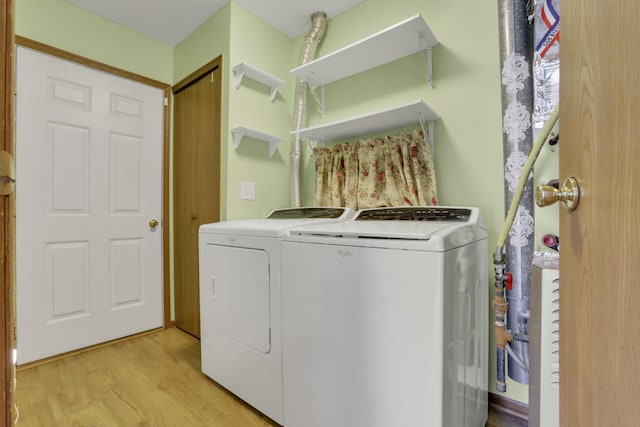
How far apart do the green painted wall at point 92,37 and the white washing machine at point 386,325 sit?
220 cm

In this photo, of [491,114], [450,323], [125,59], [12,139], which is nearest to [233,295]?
[450,323]

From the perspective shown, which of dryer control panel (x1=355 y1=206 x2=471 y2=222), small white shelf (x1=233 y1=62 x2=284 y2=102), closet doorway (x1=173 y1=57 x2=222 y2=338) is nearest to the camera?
dryer control panel (x1=355 y1=206 x2=471 y2=222)

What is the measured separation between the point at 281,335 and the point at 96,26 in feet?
8.65

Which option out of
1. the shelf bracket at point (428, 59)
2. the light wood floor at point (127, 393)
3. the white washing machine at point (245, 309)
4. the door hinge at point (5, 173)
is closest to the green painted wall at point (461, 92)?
the shelf bracket at point (428, 59)

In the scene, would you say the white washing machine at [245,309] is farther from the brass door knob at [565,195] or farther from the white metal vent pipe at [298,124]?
the brass door knob at [565,195]

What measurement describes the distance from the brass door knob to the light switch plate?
1.87 meters

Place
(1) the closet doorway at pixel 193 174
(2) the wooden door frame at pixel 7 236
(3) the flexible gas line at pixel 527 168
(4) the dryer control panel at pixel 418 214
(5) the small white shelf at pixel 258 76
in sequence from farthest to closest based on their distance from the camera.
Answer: (1) the closet doorway at pixel 193 174, (5) the small white shelf at pixel 258 76, (4) the dryer control panel at pixel 418 214, (3) the flexible gas line at pixel 527 168, (2) the wooden door frame at pixel 7 236

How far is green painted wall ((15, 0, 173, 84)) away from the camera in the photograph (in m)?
1.91

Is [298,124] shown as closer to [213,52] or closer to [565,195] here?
[213,52]

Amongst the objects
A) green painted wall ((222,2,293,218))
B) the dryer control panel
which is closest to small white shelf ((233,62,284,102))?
green painted wall ((222,2,293,218))

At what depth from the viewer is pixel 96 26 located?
85.8 inches

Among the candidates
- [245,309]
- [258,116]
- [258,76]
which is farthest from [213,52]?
[245,309]

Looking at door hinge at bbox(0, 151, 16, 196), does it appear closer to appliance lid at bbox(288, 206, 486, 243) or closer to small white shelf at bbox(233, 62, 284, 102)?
appliance lid at bbox(288, 206, 486, 243)

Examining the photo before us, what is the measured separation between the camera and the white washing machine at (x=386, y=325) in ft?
3.03
